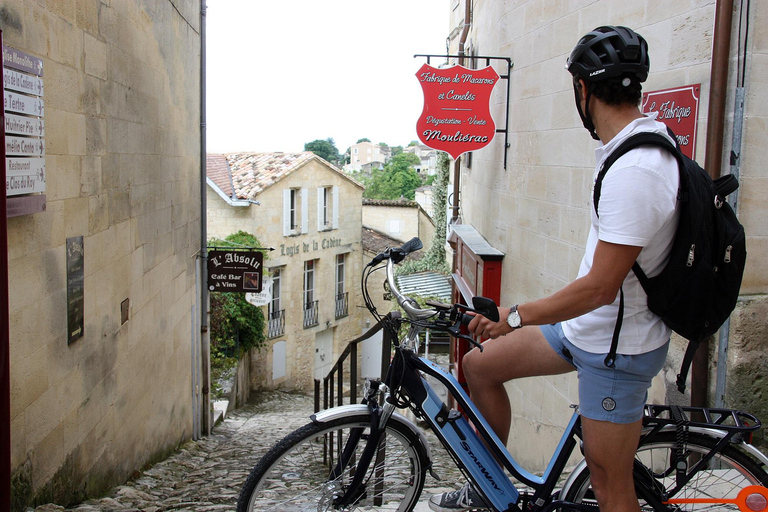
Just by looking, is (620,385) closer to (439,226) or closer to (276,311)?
(439,226)

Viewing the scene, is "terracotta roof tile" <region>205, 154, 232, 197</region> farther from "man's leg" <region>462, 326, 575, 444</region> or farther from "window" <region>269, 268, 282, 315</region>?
"man's leg" <region>462, 326, 575, 444</region>

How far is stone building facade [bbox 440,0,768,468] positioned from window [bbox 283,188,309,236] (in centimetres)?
1374

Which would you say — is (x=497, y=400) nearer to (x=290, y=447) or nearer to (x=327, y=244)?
(x=290, y=447)

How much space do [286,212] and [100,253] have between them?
58.3 feet

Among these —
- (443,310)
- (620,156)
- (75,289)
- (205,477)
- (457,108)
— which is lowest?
(205,477)

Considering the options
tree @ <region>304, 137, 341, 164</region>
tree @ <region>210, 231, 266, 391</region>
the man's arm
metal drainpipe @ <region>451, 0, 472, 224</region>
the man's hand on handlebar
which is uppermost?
tree @ <region>304, 137, 341, 164</region>

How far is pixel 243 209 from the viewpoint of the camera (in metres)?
21.2

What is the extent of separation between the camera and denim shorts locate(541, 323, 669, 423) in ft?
7.26

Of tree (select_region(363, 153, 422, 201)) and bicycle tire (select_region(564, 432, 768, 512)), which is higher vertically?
tree (select_region(363, 153, 422, 201))

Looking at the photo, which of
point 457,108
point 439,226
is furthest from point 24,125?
point 439,226

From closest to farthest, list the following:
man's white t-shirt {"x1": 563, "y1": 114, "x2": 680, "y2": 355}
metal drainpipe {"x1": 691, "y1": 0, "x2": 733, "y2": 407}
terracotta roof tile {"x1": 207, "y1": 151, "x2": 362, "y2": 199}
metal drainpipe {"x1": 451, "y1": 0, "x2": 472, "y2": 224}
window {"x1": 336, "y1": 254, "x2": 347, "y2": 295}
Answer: man's white t-shirt {"x1": 563, "y1": 114, "x2": 680, "y2": 355} < metal drainpipe {"x1": 691, "y1": 0, "x2": 733, "y2": 407} < metal drainpipe {"x1": 451, "y1": 0, "x2": 472, "y2": 224} < terracotta roof tile {"x1": 207, "y1": 151, "x2": 362, "y2": 199} < window {"x1": 336, "y1": 254, "x2": 347, "y2": 295}

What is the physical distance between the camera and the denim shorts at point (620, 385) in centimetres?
221

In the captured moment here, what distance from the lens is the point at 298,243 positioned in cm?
2320

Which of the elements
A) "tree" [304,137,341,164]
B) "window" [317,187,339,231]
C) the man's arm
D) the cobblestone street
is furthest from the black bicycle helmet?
"tree" [304,137,341,164]
